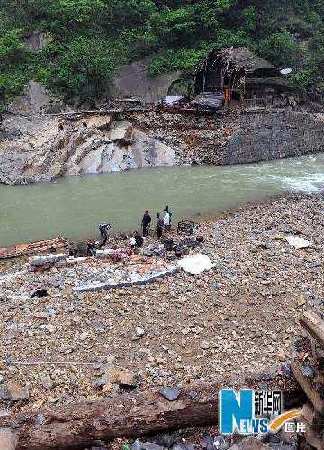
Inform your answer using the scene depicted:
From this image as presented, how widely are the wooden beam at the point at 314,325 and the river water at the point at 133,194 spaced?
1357 cm

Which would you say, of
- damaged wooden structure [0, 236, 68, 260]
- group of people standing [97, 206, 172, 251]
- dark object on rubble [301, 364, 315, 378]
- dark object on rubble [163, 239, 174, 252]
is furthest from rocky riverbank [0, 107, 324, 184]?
dark object on rubble [301, 364, 315, 378]

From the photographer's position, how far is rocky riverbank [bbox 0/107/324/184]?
28.2 m

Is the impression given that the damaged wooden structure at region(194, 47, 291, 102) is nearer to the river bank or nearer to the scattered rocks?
the river bank

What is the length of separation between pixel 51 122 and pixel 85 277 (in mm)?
18287

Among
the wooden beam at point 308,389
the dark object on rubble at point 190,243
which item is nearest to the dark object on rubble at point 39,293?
the dark object on rubble at point 190,243

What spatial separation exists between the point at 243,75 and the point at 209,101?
10.7ft

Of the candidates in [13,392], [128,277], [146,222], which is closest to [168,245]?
[146,222]

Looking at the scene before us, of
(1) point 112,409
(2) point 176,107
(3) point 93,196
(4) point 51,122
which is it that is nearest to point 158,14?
(2) point 176,107

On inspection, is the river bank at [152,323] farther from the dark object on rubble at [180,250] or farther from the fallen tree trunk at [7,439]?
the fallen tree trunk at [7,439]

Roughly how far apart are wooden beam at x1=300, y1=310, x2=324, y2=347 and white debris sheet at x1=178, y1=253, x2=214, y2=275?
7.20 meters

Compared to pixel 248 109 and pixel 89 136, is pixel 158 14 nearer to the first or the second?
pixel 248 109

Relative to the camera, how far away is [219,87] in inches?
1371

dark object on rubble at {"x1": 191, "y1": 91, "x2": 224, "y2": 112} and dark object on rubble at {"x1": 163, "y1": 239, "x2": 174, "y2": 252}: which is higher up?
dark object on rubble at {"x1": 191, "y1": 91, "x2": 224, "y2": 112}

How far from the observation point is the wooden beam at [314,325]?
6625 mm
